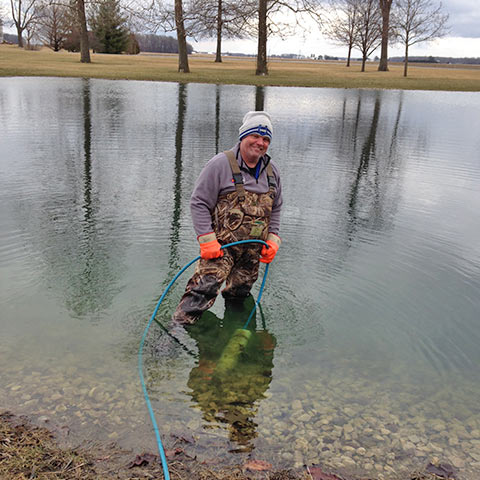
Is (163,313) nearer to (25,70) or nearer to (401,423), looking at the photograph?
(401,423)

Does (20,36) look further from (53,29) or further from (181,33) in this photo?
(181,33)

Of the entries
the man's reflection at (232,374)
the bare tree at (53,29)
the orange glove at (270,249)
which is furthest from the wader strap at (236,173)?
the bare tree at (53,29)

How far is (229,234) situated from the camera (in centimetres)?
431

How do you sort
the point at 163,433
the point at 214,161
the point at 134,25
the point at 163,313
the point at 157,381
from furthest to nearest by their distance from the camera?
1. the point at 134,25
2. the point at 163,313
3. the point at 214,161
4. the point at 157,381
5. the point at 163,433

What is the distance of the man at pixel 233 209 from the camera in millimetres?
4094

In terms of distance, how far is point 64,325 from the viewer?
457 cm

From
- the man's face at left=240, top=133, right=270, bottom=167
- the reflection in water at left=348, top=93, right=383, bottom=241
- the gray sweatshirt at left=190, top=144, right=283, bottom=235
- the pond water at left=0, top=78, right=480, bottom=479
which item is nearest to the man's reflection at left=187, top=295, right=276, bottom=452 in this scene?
the pond water at left=0, top=78, right=480, bottom=479

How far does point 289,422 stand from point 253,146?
202 cm

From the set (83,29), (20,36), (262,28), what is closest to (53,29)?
(20,36)

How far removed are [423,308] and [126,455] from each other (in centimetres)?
337

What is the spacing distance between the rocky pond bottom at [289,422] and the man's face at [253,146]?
1.75 meters

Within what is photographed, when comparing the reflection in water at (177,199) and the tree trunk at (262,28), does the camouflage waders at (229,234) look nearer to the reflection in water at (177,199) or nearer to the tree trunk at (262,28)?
the reflection in water at (177,199)

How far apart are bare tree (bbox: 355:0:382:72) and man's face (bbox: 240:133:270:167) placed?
182 ft

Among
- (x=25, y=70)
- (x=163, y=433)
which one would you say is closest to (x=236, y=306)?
(x=163, y=433)
